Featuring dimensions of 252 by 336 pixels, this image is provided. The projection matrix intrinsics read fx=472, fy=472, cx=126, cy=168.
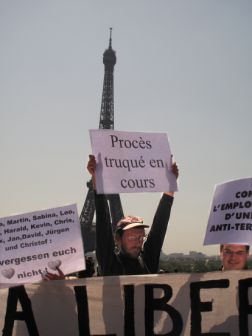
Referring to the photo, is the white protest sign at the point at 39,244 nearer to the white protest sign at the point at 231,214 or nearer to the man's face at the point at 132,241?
the man's face at the point at 132,241

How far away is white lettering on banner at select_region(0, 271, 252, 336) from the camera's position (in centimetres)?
392

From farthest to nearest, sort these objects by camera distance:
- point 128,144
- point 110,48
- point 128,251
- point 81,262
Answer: point 110,48 → point 128,144 → point 128,251 → point 81,262

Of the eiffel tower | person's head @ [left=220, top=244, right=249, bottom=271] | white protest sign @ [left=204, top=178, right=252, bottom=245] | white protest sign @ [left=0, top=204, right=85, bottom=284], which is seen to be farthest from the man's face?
the eiffel tower

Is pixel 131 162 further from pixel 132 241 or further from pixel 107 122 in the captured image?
pixel 107 122

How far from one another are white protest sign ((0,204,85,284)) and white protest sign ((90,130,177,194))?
0.44 metres

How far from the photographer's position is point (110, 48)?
58.2 metres

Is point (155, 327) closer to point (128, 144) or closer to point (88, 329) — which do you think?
point (88, 329)

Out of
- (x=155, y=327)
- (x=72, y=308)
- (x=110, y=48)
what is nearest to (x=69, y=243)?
(x=72, y=308)

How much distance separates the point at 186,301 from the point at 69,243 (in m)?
1.11

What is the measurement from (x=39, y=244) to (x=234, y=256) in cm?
170

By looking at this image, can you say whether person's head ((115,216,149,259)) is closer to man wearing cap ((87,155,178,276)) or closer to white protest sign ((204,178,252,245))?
man wearing cap ((87,155,178,276))

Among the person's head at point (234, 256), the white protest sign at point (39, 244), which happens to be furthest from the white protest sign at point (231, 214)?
the white protest sign at point (39, 244)

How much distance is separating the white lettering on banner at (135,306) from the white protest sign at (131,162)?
0.87m

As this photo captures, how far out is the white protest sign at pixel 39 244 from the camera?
392 centimetres
